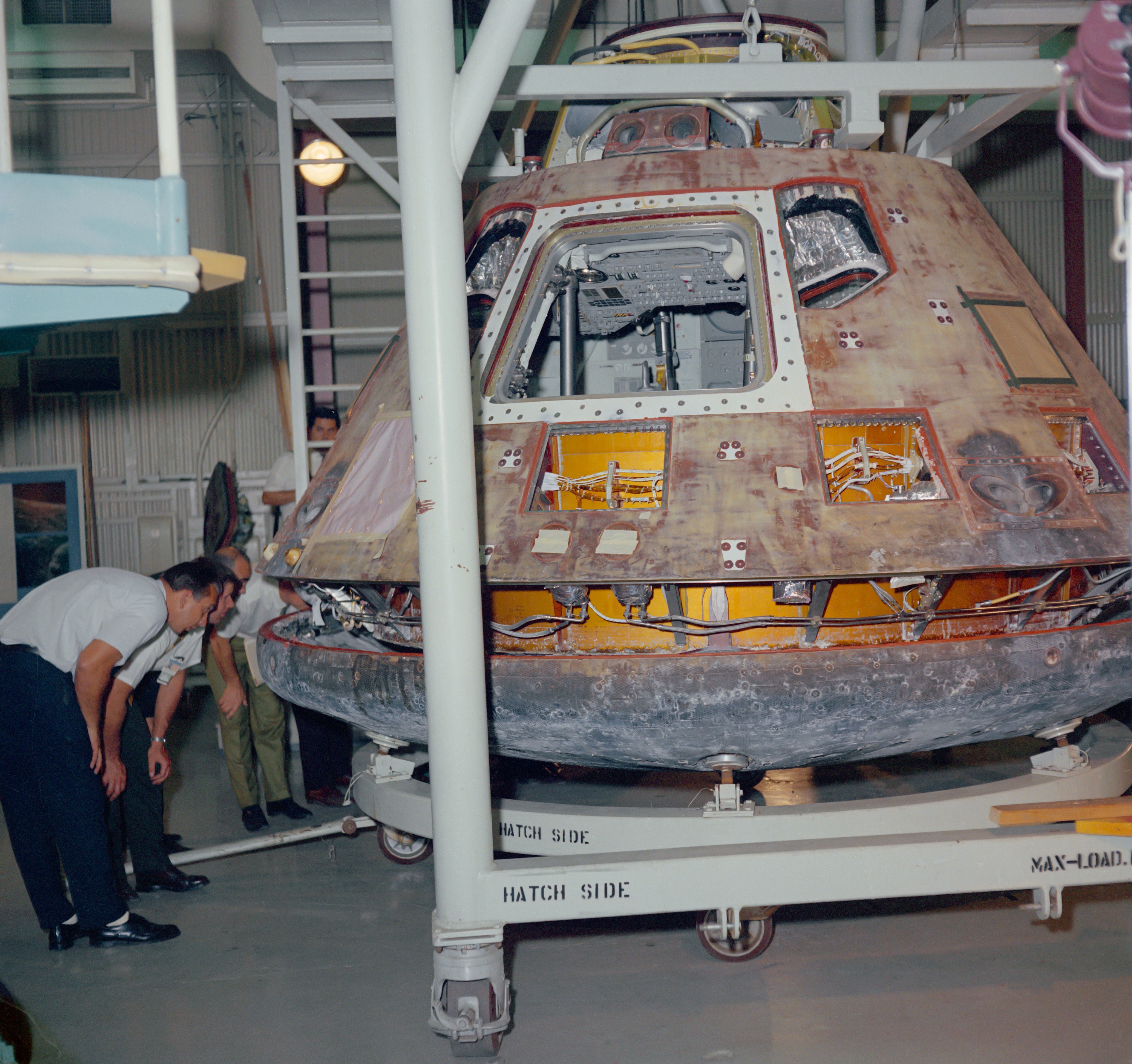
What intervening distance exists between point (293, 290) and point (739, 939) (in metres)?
3.25

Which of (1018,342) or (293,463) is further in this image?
(293,463)

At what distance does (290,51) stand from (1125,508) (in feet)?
11.7

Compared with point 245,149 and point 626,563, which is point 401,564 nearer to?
point 626,563

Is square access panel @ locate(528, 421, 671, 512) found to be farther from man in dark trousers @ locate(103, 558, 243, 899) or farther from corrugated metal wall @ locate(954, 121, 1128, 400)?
corrugated metal wall @ locate(954, 121, 1128, 400)

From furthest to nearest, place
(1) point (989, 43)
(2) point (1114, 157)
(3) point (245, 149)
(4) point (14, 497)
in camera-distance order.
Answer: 1. (2) point (1114, 157)
2. (3) point (245, 149)
3. (4) point (14, 497)
4. (1) point (989, 43)

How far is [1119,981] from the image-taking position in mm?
2826

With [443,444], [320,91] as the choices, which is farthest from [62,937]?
[320,91]

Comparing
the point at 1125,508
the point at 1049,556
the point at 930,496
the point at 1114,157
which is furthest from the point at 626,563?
the point at 1114,157

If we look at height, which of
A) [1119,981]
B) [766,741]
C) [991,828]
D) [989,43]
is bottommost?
[1119,981]

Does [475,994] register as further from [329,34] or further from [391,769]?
[329,34]

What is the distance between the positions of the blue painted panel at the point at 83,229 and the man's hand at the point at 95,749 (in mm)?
1964

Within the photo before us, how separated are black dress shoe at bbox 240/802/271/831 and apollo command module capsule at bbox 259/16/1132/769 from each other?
1.48 m

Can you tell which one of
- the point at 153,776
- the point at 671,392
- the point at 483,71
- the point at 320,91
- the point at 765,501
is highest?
the point at 320,91

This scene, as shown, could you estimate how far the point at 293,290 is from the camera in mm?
4723
